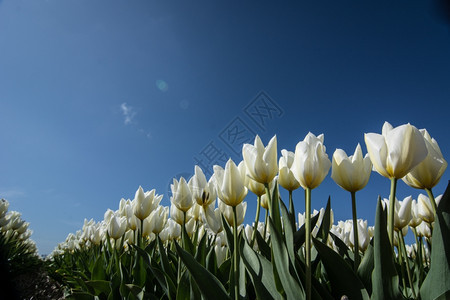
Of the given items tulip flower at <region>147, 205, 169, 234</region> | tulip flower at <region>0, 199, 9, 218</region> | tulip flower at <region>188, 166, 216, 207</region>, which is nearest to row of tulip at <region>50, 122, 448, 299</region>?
tulip flower at <region>188, 166, 216, 207</region>

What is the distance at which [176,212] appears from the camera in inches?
89.7

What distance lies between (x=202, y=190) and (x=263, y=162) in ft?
2.23

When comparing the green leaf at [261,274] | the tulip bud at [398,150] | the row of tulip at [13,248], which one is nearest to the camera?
the tulip bud at [398,150]

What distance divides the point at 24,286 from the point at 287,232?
17.6 ft

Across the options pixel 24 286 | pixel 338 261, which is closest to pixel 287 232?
pixel 338 261

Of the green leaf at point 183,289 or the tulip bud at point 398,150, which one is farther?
the green leaf at point 183,289

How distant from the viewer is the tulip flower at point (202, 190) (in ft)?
6.02

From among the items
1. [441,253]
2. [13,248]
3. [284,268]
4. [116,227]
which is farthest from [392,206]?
[13,248]

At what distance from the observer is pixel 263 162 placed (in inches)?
50.3

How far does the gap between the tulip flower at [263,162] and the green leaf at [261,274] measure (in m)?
0.33

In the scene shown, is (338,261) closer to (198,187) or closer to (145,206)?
(198,187)

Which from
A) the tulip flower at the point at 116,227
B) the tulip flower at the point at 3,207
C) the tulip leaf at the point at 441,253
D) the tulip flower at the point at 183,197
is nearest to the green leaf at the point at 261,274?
the tulip leaf at the point at 441,253

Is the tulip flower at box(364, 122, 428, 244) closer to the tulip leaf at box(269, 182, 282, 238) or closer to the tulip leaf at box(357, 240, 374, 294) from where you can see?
the tulip leaf at box(357, 240, 374, 294)

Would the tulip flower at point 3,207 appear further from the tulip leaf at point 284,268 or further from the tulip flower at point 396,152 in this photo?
the tulip flower at point 396,152
